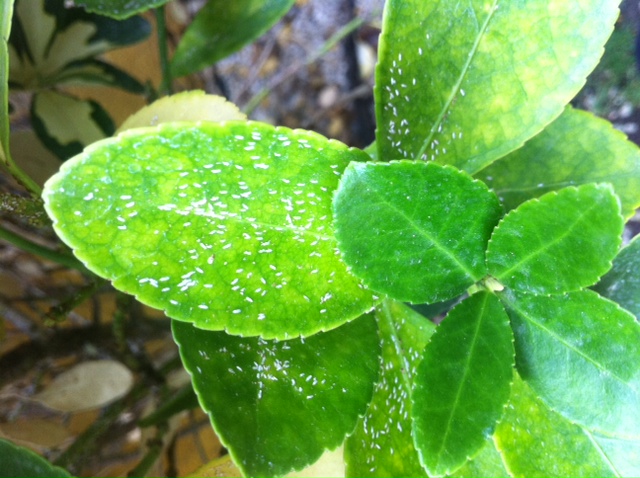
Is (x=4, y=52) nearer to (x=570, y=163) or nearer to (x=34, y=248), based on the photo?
(x=34, y=248)

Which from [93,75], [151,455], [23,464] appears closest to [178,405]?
[151,455]

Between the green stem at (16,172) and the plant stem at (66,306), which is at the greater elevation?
the green stem at (16,172)

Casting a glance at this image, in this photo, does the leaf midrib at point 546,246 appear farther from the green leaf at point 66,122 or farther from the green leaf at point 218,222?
the green leaf at point 66,122

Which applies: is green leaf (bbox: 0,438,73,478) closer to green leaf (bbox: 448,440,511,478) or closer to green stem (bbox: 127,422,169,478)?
green stem (bbox: 127,422,169,478)

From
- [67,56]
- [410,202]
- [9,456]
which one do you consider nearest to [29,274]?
[67,56]

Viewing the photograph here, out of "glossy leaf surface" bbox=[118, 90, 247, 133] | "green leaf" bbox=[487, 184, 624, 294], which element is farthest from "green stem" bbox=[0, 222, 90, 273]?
"green leaf" bbox=[487, 184, 624, 294]

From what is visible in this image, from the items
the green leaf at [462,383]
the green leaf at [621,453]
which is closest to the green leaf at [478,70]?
the green leaf at [462,383]
